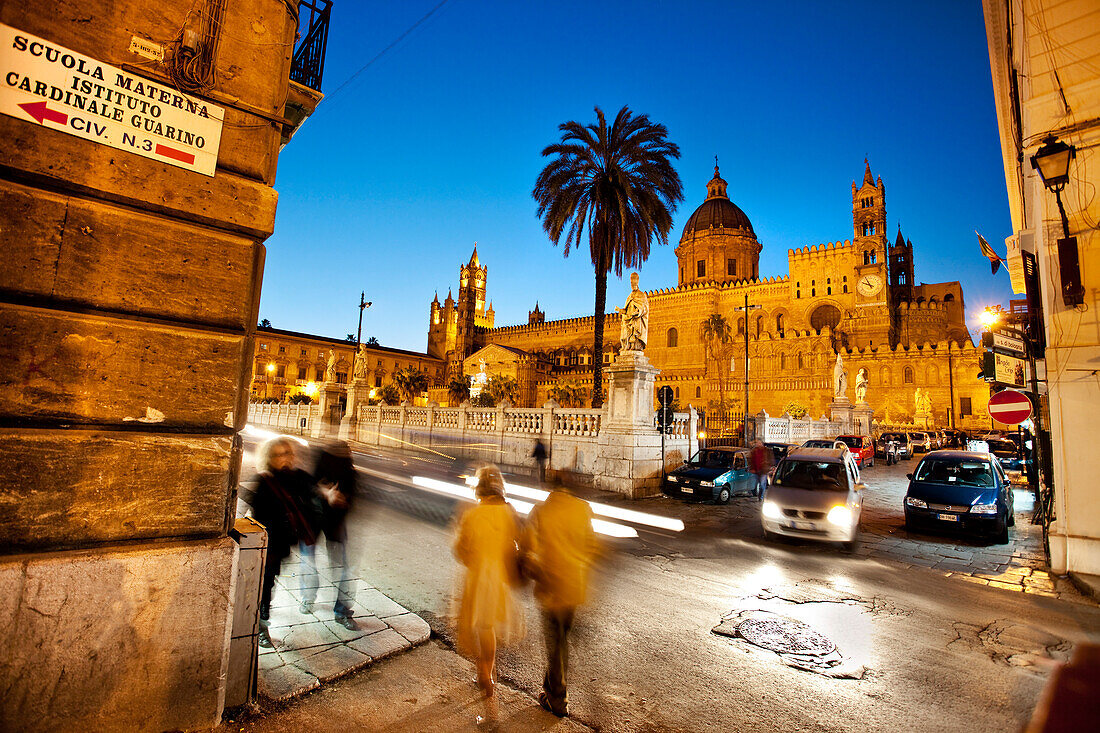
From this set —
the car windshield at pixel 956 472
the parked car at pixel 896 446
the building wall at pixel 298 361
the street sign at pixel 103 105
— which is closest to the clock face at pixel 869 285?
the parked car at pixel 896 446

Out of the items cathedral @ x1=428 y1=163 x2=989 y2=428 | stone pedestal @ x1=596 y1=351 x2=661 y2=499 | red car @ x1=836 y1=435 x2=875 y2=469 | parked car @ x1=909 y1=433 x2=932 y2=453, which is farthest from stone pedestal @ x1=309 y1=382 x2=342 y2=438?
parked car @ x1=909 y1=433 x2=932 y2=453

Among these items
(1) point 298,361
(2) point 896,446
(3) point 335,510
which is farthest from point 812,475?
(1) point 298,361

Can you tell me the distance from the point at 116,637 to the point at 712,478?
12437mm

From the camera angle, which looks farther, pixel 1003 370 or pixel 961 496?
pixel 1003 370

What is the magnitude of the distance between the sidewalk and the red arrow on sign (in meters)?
3.50

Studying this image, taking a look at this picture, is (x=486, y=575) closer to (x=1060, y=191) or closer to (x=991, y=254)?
(x=1060, y=191)

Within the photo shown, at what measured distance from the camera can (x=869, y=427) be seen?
1405 inches

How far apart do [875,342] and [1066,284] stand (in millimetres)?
54687

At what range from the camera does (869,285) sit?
56.8 m

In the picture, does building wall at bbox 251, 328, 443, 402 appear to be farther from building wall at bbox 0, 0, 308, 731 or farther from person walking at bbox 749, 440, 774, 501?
building wall at bbox 0, 0, 308, 731

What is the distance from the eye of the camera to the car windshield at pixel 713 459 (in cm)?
1410

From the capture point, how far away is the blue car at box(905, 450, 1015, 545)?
368 inches

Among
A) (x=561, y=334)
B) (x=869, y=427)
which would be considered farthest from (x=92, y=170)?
(x=561, y=334)

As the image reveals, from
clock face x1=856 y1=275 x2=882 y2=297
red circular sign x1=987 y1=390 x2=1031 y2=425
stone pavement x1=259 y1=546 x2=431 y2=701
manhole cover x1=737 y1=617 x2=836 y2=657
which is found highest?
clock face x1=856 y1=275 x2=882 y2=297
